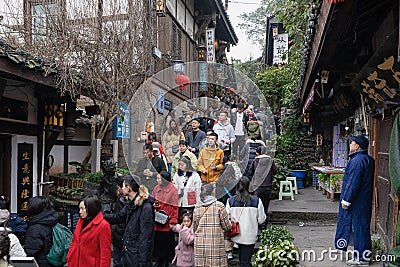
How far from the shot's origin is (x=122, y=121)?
30.9ft

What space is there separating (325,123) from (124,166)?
839 cm

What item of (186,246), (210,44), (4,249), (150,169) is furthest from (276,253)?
(210,44)

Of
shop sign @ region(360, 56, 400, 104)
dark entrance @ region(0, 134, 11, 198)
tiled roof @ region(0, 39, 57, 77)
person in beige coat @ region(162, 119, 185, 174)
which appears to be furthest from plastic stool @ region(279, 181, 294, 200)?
tiled roof @ region(0, 39, 57, 77)

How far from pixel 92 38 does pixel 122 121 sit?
7.17ft

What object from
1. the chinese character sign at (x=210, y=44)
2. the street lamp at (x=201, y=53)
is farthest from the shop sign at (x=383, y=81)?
the chinese character sign at (x=210, y=44)

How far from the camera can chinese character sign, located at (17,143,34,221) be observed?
7863 mm

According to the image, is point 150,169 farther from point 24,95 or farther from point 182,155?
point 24,95

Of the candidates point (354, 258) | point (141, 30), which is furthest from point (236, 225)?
point (141, 30)

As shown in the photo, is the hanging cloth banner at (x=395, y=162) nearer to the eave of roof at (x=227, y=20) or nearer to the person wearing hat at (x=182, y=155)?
the person wearing hat at (x=182, y=155)

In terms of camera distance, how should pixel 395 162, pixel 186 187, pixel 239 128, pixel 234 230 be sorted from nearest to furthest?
1. pixel 395 162
2. pixel 234 230
3. pixel 186 187
4. pixel 239 128

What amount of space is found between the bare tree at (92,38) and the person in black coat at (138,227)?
13.4 feet

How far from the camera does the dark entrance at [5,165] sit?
24.6 feet

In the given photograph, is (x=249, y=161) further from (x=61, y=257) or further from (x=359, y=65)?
(x=61, y=257)

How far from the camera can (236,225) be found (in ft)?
20.0
